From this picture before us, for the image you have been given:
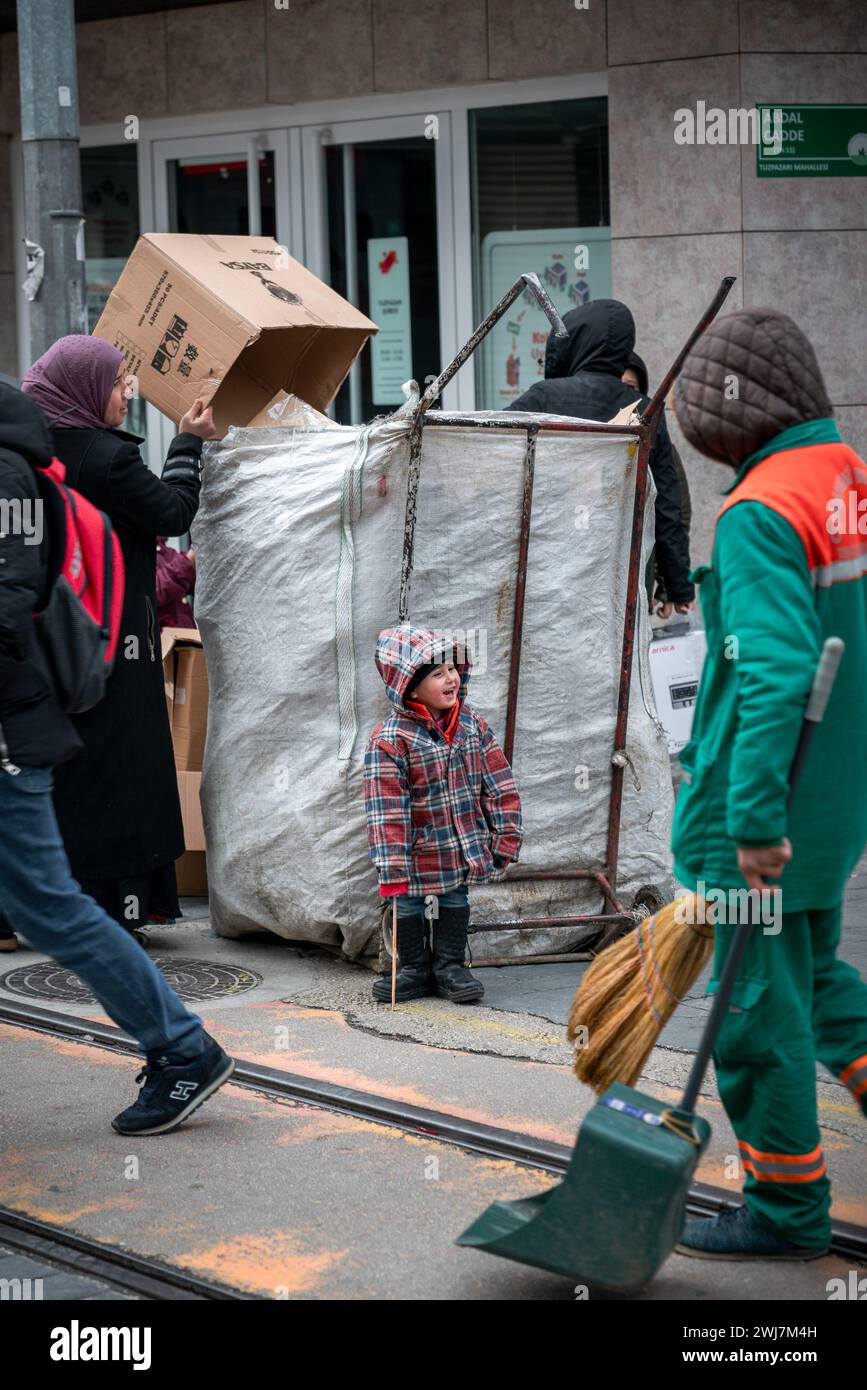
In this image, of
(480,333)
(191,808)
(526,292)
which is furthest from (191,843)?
(526,292)

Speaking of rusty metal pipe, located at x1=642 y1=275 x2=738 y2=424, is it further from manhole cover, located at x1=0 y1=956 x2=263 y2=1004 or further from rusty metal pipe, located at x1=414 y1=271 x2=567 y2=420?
manhole cover, located at x1=0 y1=956 x2=263 y2=1004

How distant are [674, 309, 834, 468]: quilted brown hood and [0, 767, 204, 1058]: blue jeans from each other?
1.67 m

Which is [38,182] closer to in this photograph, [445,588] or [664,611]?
[445,588]

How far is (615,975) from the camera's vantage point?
12.2 ft

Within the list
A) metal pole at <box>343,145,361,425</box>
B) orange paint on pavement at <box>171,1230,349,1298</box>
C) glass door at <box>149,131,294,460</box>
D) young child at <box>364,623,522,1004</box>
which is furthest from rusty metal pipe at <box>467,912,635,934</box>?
glass door at <box>149,131,294,460</box>

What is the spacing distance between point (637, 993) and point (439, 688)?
1.77 m

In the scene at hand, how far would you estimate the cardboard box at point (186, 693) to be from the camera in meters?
6.51

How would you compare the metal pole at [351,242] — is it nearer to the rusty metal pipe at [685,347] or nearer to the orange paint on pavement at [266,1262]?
the rusty metal pipe at [685,347]

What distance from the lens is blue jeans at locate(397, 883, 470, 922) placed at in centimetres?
536

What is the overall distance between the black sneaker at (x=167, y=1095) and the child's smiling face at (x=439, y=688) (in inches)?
55.6

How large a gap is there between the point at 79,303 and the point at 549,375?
5.76ft

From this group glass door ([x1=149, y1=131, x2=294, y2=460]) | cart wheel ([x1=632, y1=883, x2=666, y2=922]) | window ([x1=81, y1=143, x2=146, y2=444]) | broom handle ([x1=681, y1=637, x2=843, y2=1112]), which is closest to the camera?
broom handle ([x1=681, y1=637, x2=843, y2=1112])
